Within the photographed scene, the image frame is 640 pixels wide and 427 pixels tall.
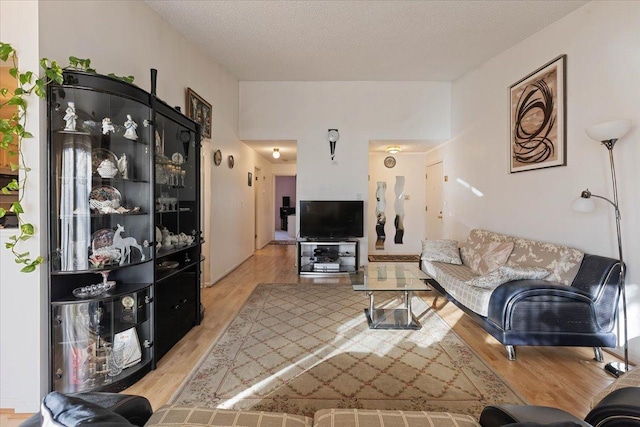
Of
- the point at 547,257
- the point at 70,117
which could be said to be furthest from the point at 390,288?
the point at 70,117

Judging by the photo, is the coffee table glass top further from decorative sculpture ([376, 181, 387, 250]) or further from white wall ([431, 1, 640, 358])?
decorative sculpture ([376, 181, 387, 250])

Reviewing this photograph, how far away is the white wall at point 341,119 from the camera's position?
17.2 ft

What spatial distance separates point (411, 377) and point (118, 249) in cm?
224

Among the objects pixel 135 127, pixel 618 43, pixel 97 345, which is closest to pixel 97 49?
pixel 135 127

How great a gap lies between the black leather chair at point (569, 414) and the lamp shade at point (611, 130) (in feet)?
6.64

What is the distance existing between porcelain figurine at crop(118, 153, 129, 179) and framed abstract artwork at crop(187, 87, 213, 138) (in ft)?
5.35

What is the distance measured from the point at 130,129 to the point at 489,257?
3703 mm

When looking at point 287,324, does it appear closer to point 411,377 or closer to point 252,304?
point 252,304

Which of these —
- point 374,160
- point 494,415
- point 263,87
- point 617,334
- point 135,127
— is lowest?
point 617,334

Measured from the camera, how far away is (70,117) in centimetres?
180

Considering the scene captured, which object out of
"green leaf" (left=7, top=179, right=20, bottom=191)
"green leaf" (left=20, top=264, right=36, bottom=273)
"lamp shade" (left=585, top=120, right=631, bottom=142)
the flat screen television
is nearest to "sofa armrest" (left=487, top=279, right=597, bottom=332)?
"lamp shade" (left=585, top=120, right=631, bottom=142)

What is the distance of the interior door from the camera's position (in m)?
5.86

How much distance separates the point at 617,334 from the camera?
93.9 inches

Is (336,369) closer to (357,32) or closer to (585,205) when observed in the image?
(585,205)
